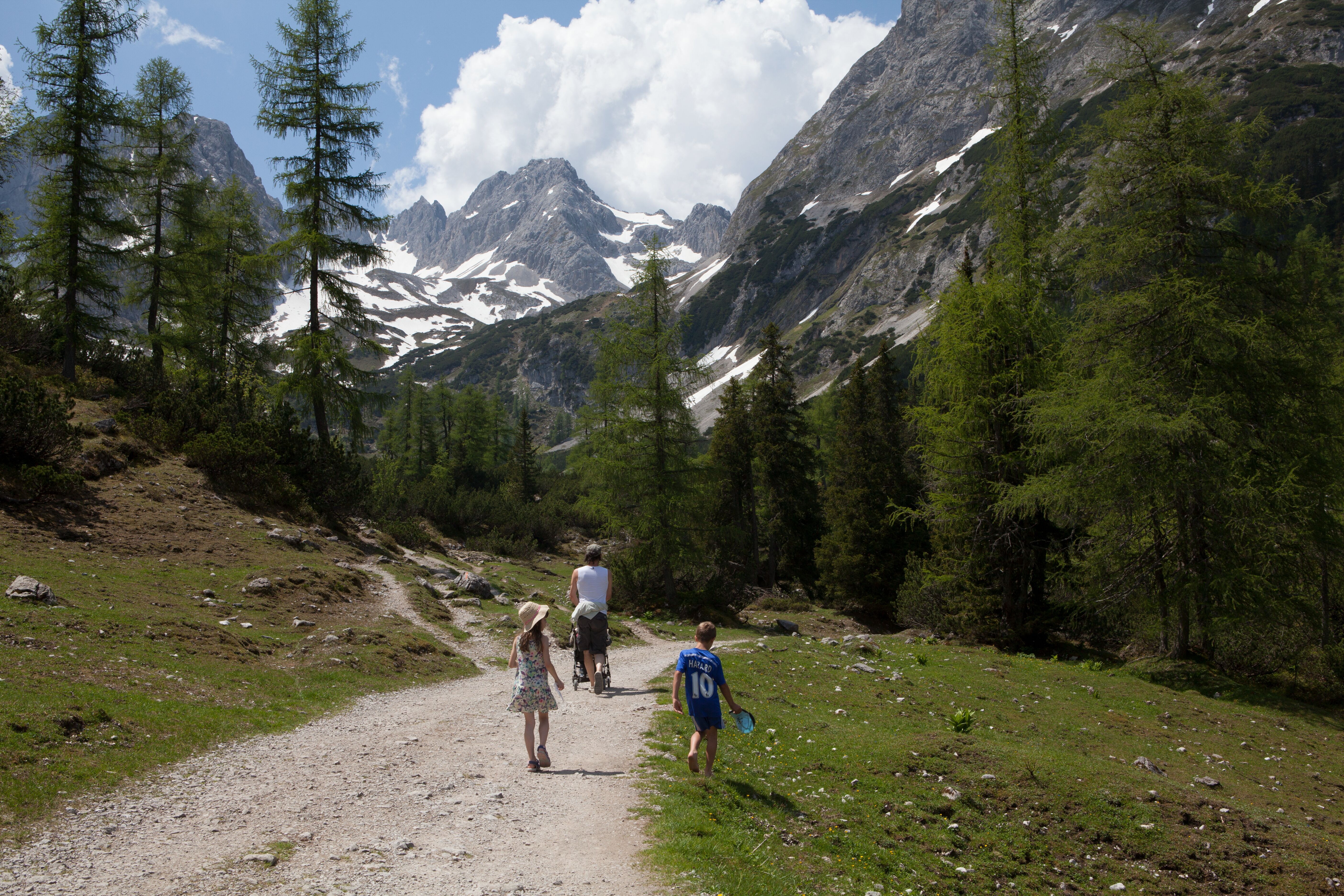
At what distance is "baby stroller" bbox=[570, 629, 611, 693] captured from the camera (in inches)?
481

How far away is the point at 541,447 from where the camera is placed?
64.2m

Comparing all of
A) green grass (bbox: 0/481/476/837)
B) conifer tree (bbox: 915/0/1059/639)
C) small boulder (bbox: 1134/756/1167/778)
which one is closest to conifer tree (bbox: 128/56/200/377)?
green grass (bbox: 0/481/476/837)

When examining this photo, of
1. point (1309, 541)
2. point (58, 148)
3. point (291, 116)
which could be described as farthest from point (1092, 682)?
point (58, 148)

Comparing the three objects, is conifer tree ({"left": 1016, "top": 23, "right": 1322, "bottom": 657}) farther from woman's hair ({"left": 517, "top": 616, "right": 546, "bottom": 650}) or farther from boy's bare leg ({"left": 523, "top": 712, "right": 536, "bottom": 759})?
boy's bare leg ({"left": 523, "top": 712, "right": 536, "bottom": 759})

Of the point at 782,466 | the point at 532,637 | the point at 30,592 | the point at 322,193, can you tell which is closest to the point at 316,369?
the point at 322,193

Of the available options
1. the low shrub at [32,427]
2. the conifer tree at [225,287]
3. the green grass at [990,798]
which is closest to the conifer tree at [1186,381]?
the green grass at [990,798]

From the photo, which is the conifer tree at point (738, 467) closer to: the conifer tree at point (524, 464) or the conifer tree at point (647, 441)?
the conifer tree at point (647, 441)

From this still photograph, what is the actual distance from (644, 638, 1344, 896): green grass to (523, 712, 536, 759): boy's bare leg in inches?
55.6

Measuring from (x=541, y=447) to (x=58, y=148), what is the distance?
4373 cm

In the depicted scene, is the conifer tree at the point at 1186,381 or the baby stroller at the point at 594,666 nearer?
the baby stroller at the point at 594,666

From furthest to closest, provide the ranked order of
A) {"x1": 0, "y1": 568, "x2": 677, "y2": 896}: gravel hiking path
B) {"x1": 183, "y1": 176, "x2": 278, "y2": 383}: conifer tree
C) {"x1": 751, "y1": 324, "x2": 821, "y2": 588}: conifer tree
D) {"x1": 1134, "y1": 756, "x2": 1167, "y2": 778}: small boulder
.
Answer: {"x1": 751, "y1": 324, "x2": 821, "y2": 588}: conifer tree
{"x1": 183, "y1": 176, "x2": 278, "y2": 383}: conifer tree
{"x1": 1134, "y1": 756, "x2": 1167, "y2": 778}: small boulder
{"x1": 0, "y1": 568, "x2": 677, "y2": 896}: gravel hiking path

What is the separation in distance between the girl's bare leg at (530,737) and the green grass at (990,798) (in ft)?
4.62

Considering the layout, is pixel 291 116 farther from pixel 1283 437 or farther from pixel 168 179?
pixel 1283 437

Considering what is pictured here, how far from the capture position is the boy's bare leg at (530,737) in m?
7.89
